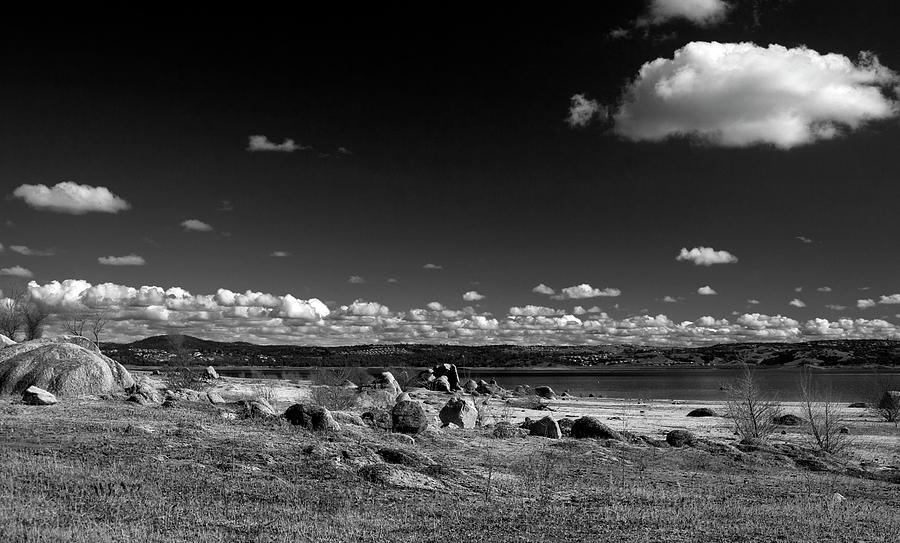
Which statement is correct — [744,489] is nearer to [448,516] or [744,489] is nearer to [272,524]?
[448,516]

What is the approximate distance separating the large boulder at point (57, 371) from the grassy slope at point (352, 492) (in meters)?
7.20

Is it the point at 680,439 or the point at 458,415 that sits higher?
the point at 458,415

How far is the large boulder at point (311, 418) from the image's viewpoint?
24.2m

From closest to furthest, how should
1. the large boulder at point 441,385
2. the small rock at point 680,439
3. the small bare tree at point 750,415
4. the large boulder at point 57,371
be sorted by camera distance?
the small rock at point 680,439, the large boulder at point 57,371, the small bare tree at point 750,415, the large boulder at point 441,385

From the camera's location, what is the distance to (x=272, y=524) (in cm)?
1243

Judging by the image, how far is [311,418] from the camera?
24484mm

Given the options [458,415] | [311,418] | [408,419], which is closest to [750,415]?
[458,415]

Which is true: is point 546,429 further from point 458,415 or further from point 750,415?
point 750,415

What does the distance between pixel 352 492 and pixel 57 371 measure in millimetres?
22465

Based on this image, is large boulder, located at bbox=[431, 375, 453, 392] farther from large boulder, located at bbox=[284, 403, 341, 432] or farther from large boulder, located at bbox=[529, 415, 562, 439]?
large boulder, located at bbox=[284, 403, 341, 432]

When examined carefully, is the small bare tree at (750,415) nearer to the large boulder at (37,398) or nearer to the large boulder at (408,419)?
the large boulder at (408,419)

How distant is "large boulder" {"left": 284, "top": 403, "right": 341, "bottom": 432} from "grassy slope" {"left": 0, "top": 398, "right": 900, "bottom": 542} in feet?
2.74

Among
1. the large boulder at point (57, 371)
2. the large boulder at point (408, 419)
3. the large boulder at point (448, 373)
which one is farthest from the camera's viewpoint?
the large boulder at point (448, 373)

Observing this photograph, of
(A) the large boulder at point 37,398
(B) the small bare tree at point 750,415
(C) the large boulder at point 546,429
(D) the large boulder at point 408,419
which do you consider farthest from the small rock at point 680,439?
(A) the large boulder at point 37,398
